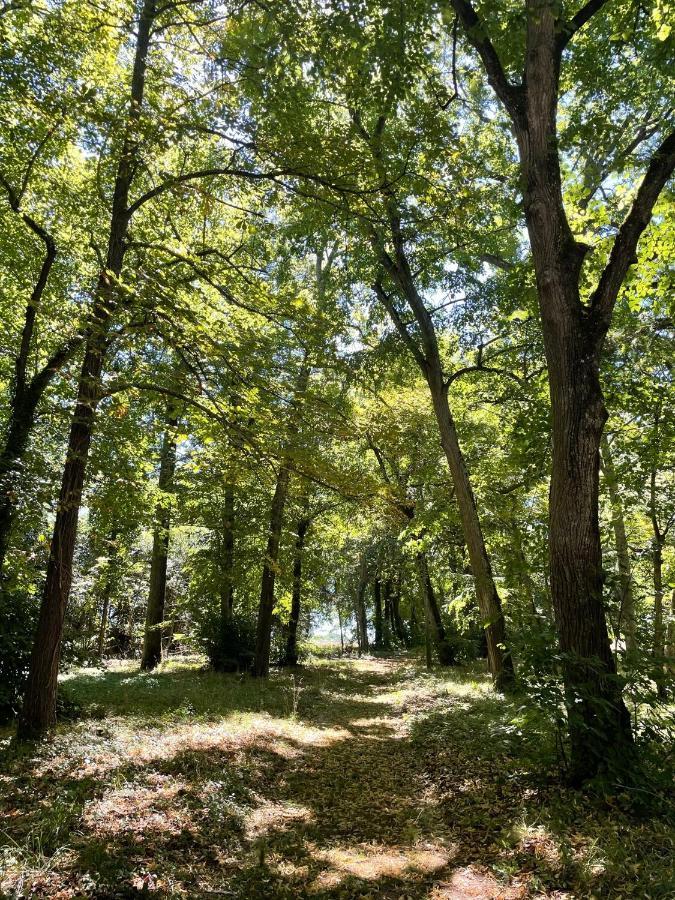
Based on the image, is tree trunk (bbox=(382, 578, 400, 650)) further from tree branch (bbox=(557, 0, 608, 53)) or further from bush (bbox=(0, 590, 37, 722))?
tree branch (bbox=(557, 0, 608, 53))

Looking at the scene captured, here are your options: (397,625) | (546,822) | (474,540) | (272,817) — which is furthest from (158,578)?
(397,625)

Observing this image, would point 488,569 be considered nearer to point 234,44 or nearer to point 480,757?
point 480,757

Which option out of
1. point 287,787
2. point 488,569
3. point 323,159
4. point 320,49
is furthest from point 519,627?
point 320,49

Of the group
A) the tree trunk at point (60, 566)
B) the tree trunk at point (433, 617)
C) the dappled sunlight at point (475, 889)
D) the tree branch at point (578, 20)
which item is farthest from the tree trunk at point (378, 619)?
the tree branch at point (578, 20)

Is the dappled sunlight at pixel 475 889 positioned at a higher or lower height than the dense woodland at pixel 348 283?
lower

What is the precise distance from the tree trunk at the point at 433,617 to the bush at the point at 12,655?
1109 cm

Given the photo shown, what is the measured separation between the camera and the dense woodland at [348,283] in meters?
5.15

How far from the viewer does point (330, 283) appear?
483 inches

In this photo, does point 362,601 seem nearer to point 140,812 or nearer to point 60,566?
point 60,566

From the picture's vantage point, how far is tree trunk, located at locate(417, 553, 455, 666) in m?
15.9

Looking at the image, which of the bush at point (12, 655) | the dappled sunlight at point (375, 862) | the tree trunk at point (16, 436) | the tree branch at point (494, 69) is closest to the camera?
the dappled sunlight at point (375, 862)

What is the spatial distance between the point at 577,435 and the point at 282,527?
10.1 meters

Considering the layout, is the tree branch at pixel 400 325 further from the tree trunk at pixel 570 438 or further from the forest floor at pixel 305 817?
the forest floor at pixel 305 817

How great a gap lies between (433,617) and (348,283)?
11.4 m
